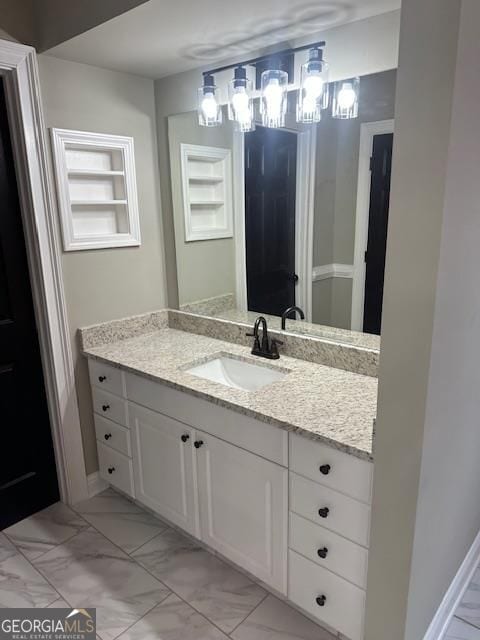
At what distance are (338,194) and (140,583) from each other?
6.01ft

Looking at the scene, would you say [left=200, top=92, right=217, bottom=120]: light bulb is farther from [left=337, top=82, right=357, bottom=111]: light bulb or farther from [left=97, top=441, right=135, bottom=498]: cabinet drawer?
[left=97, top=441, right=135, bottom=498]: cabinet drawer

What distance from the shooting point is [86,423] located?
2340 mm

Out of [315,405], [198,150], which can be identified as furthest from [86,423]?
[198,150]

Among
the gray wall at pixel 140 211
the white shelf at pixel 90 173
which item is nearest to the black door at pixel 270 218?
the gray wall at pixel 140 211

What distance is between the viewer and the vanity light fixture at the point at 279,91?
171cm

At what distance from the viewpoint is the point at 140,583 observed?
186 centimetres

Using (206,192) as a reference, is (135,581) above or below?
below

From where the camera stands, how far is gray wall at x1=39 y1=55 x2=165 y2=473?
6.51 feet

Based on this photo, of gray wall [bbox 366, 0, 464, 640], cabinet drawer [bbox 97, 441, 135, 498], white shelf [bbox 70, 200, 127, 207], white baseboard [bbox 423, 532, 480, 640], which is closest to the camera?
gray wall [bbox 366, 0, 464, 640]

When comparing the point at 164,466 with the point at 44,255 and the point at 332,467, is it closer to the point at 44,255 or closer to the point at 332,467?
the point at 332,467

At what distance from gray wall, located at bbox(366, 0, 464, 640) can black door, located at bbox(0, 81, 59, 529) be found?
1669 mm

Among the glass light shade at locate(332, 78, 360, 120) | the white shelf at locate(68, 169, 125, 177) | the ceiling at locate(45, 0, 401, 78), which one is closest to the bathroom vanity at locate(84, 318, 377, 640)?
the white shelf at locate(68, 169, 125, 177)

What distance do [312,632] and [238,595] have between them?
317 mm

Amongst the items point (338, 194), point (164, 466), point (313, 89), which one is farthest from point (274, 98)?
point (164, 466)
